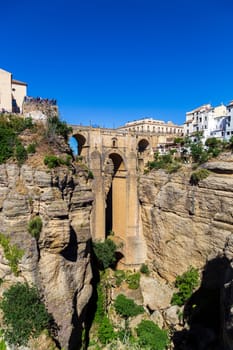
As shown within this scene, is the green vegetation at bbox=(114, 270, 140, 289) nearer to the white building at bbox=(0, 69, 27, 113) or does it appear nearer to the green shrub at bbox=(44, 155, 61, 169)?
the green shrub at bbox=(44, 155, 61, 169)

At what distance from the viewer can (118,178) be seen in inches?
1187

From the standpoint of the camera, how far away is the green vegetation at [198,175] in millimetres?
22719

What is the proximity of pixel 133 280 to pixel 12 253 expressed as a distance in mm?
18000

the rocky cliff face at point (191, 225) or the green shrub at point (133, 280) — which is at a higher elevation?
the rocky cliff face at point (191, 225)

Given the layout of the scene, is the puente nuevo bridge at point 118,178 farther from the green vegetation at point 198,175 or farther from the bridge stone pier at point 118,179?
the green vegetation at point 198,175

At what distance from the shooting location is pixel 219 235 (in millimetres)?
21109

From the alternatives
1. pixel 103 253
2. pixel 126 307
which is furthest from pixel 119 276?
pixel 126 307

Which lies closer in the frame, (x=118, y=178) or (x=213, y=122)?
(x=118, y=178)

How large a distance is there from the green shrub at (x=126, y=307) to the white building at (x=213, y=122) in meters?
25.4

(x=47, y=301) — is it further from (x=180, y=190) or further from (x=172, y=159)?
(x=172, y=159)

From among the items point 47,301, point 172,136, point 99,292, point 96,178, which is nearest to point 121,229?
point 96,178

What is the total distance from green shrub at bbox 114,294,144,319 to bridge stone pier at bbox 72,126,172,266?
604 centimetres

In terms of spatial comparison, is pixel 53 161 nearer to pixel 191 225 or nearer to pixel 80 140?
pixel 80 140

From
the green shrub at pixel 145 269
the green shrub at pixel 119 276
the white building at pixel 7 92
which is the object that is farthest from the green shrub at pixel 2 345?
the green shrub at pixel 145 269
